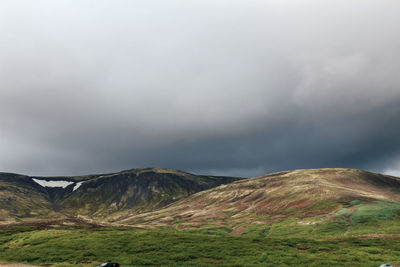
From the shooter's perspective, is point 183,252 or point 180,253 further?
point 183,252

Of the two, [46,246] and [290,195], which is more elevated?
[290,195]

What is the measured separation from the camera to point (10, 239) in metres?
70.9

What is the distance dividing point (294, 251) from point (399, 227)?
56365mm

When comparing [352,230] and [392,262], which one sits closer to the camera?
[392,262]

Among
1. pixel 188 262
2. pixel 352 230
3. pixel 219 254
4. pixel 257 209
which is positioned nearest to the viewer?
pixel 188 262

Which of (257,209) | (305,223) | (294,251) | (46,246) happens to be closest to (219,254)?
(294,251)

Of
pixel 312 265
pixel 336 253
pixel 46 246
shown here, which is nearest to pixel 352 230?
pixel 336 253

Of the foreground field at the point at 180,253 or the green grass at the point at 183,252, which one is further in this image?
the green grass at the point at 183,252

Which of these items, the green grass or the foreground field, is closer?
the foreground field

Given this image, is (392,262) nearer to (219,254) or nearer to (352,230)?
(219,254)

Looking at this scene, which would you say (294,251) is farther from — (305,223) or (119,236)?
(305,223)

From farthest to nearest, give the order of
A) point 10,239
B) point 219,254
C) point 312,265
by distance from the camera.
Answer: point 10,239 → point 219,254 → point 312,265

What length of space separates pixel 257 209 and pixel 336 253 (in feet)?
447

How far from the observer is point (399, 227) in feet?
256
